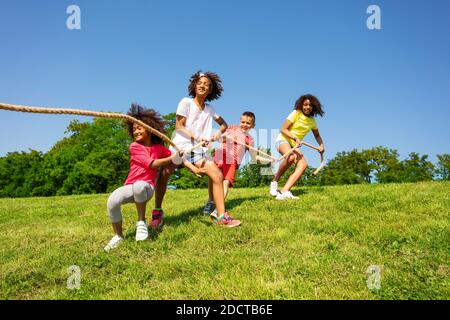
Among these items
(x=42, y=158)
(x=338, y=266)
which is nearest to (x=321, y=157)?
(x=338, y=266)

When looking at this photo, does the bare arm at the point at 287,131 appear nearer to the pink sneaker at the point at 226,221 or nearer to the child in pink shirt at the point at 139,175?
the pink sneaker at the point at 226,221

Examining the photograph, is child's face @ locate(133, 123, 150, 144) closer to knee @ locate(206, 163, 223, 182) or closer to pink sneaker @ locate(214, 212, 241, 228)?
knee @ locate(206, 163, 223, 182)

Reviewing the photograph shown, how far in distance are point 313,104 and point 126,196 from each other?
5103 mm

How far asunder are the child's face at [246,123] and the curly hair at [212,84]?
A: 1316 millimetres

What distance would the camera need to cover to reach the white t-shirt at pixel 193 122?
6.31m

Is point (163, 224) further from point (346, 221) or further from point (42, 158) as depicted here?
point (42, 158)

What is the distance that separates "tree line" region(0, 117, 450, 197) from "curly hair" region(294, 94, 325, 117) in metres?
30.0

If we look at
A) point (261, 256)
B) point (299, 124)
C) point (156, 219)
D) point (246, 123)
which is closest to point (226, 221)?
point (156, 219)

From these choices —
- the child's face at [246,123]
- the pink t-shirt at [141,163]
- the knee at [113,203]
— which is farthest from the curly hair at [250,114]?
the knee at [113,203]

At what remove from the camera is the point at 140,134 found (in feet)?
18.3

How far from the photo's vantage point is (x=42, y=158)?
47375 millimetres

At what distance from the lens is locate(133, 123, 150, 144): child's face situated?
5.58 metres

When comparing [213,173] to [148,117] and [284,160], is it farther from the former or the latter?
[284,160]

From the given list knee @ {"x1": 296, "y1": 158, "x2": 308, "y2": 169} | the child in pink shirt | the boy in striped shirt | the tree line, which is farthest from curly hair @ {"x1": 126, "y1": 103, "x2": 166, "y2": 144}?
the tree line
